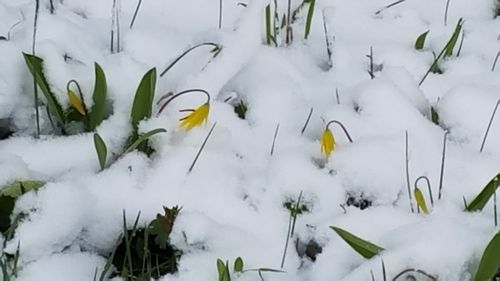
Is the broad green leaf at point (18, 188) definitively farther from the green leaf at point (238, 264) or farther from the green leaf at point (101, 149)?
the green leaf at point (238, 264)

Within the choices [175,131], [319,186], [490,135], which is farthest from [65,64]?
[490,135]

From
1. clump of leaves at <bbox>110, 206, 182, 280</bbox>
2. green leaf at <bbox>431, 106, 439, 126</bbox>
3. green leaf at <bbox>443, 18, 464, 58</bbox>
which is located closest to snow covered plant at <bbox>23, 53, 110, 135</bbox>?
clump of leaves at <bbox>110, 206, 182, 280</bbox>

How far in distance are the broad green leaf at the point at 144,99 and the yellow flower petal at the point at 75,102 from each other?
9 centimetres

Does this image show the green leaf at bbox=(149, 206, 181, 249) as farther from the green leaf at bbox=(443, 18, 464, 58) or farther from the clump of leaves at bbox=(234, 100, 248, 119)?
the green leaf at bbox=(443, 18, 464, 58)

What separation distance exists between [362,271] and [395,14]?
0.88 metres

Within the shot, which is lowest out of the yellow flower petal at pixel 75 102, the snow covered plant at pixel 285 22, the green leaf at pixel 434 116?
the green leaf at pixel 434 116

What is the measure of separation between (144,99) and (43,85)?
179 millimetres

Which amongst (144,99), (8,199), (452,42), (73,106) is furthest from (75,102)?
(452,42)

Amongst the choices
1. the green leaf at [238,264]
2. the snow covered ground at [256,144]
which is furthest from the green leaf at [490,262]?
the green leaf at [238,264]

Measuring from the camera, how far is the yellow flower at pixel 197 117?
1.52m

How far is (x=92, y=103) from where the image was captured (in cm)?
155

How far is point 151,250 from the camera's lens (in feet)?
4.62

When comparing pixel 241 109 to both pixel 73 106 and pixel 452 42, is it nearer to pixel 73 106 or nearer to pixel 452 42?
pixel 73 106

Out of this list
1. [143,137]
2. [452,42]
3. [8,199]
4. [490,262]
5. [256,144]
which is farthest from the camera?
[452,42]
